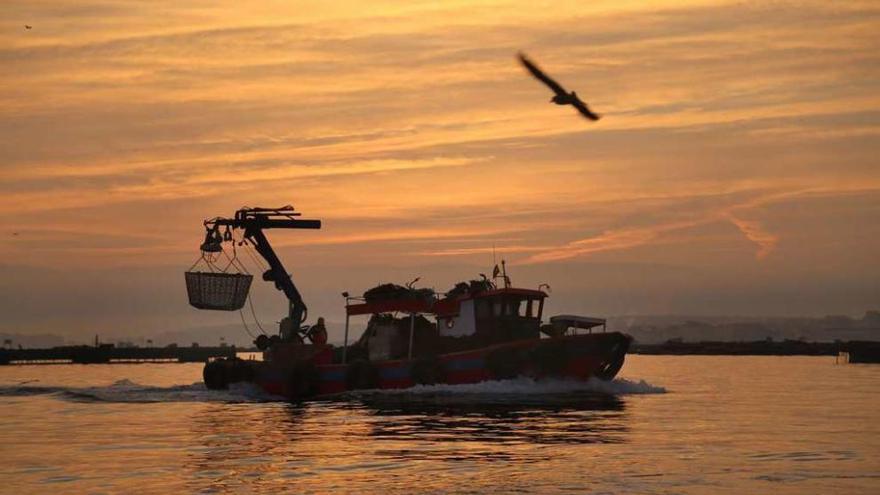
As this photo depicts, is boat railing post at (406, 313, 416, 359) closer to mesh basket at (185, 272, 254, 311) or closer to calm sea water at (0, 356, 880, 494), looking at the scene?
calm sea water at (0, 356, 880, 494)

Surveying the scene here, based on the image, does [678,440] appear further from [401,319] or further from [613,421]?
[401,319]

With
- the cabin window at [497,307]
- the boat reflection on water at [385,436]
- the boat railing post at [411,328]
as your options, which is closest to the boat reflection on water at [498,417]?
the boat reflection on water at [385,436]

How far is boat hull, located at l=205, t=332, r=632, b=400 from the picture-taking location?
57000mm

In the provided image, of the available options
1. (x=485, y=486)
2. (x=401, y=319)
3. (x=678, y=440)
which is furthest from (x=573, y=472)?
(x=401, y=319)

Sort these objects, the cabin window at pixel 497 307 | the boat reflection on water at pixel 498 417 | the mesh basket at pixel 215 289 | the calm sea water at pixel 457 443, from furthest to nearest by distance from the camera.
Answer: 1. the cabin window at pixel 497 307
2. the mesh basket at pixel 215 289
3. the boat reflection on water at pixel 498 417
4. the calm sea water at pixel 457 443

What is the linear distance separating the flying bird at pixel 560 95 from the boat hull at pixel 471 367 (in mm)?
25099

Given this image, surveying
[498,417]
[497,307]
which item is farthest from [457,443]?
[497,307]

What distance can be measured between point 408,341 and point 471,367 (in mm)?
6206

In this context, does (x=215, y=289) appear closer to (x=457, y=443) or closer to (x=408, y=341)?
(x=408, y=341)

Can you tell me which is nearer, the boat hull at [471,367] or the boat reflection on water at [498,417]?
the boat reflection on water at [498,417]

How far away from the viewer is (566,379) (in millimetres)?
58125

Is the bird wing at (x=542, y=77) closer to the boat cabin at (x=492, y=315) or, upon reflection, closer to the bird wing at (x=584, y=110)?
the bird wing at (x=584, y=110)

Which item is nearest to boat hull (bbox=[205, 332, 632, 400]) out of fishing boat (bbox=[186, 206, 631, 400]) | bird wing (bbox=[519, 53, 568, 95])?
fishing boat (bbox=[186, 206, 631, 400])

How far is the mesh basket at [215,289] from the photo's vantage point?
56.7 meters
